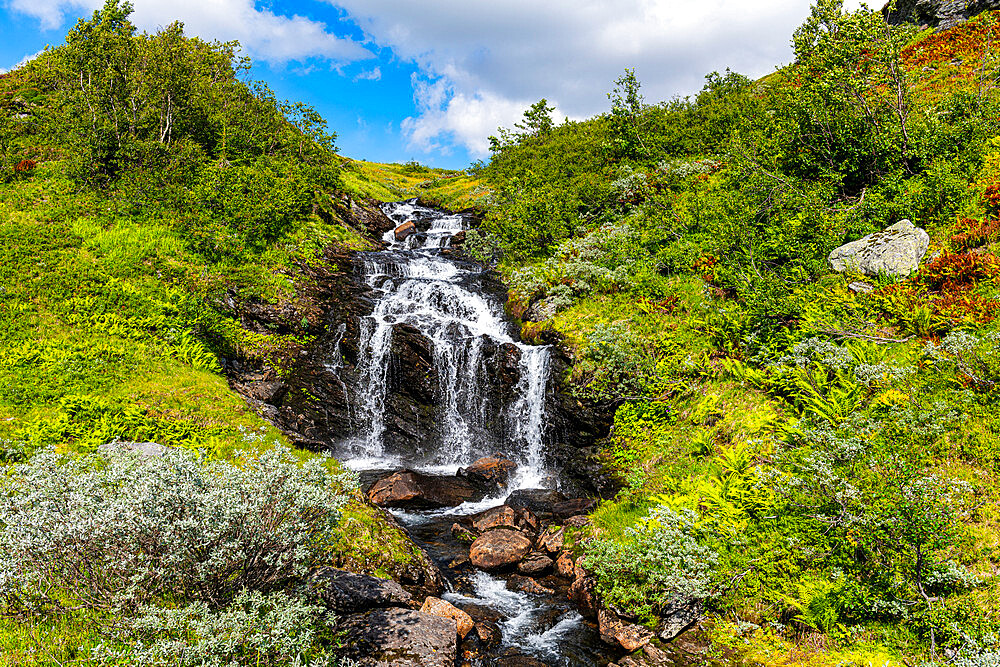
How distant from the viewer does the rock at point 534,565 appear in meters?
10.8

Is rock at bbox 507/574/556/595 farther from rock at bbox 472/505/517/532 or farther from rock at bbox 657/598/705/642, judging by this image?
rock at bbox 657/598/705/642

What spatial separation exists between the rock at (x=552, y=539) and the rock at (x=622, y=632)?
2.48 meters

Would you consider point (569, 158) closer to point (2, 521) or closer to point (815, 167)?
point (815, 167)

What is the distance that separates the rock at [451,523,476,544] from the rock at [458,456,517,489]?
2817 millimetres

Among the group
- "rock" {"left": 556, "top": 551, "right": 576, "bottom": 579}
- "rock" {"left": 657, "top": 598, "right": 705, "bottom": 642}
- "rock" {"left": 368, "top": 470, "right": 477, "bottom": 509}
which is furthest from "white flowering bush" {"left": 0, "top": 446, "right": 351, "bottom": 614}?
"rock" {"left": 368, "top": 470, "right": 477, "bottom": 509}

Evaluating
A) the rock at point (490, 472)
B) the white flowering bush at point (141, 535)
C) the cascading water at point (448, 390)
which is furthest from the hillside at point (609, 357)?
the rock at point (490, 472)

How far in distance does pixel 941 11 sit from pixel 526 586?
126 feet

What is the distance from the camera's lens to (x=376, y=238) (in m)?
32.9

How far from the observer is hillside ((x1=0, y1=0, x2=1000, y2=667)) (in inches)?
211

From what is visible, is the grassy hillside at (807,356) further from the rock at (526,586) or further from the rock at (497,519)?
the rock at (497,519)

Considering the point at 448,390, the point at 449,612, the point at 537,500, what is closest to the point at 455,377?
the point at 448,390

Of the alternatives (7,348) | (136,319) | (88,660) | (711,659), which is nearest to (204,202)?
(136,319)

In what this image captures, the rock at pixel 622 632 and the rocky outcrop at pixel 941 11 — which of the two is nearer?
the rock at pixel 622 632

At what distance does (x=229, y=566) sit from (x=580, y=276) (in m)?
16.5
